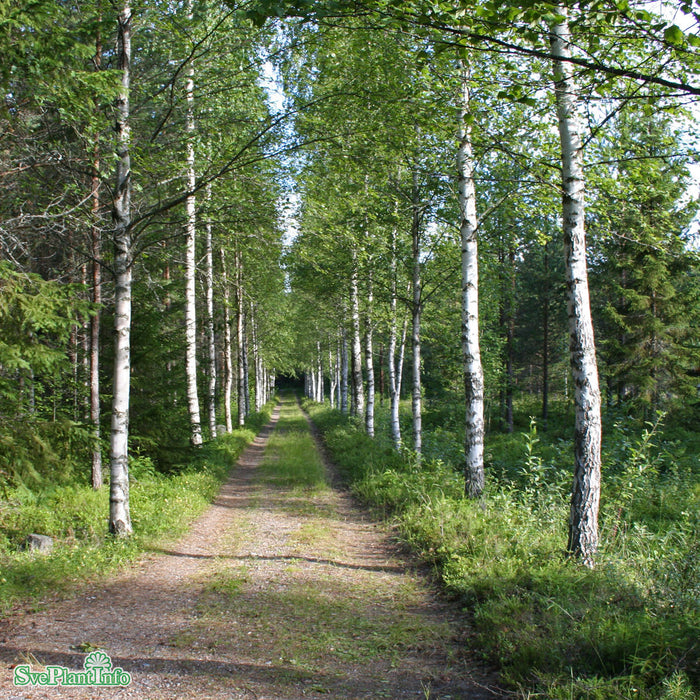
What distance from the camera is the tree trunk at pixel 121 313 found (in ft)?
23.1

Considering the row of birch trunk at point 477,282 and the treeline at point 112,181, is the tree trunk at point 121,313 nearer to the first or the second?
the treeline at point 112,181

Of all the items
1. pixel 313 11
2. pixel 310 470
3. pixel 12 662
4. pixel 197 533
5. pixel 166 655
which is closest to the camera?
pixel 313 11

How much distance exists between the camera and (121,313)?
284 inches

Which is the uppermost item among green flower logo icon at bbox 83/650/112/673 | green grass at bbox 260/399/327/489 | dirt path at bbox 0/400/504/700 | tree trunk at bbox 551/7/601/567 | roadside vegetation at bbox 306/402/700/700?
tree trunk at bbox 551/7/601/567

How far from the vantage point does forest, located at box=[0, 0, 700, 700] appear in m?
3.72

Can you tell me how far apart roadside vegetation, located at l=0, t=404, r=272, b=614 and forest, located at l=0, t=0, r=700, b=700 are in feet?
0.16

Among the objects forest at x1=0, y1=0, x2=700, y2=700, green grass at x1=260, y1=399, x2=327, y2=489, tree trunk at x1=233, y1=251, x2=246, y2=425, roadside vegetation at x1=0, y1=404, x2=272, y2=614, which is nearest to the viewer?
forest at x1=0, y1=0, x2=700, y2=700

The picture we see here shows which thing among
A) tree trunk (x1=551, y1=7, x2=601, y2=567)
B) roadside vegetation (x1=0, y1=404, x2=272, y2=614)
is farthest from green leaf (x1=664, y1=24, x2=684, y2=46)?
roadside vegetation (x1=0, y1=404, x2=272, y2=614)

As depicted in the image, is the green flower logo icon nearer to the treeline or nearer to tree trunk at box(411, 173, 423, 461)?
the treeline

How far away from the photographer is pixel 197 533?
26.3ft

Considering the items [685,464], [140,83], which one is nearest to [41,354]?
[140,83]

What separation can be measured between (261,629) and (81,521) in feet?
14.0

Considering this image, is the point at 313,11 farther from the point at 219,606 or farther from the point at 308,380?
the point at 308,380

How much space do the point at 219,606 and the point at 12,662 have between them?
1.83m
